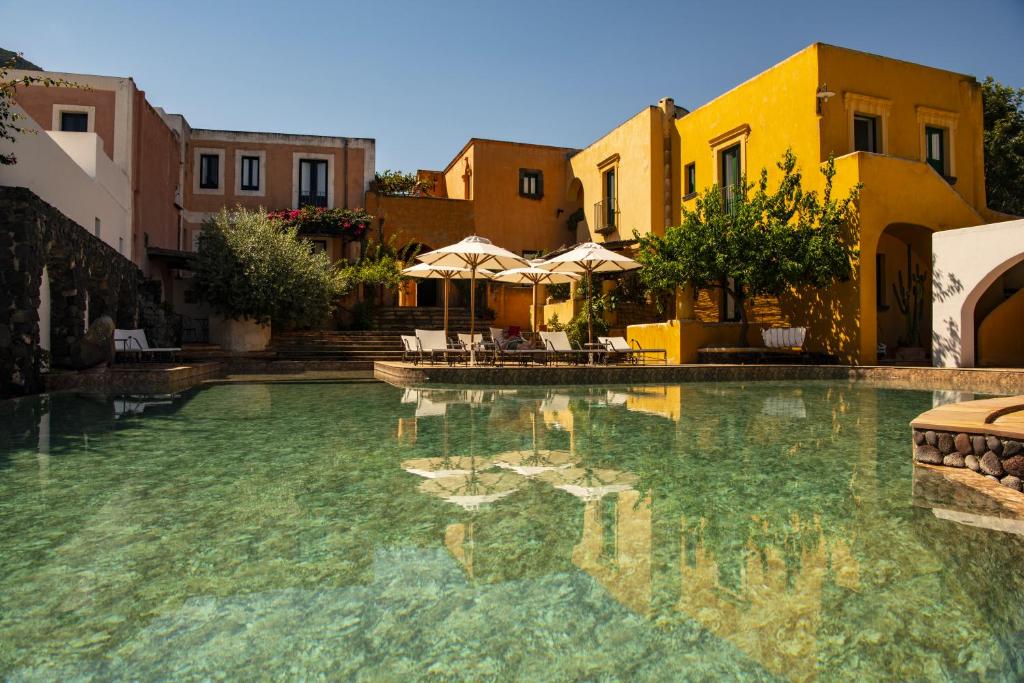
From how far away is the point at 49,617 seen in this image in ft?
7.75

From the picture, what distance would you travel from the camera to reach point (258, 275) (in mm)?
17359

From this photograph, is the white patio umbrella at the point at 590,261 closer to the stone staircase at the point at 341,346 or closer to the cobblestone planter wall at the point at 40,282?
the stone staircase at the point at 341,346

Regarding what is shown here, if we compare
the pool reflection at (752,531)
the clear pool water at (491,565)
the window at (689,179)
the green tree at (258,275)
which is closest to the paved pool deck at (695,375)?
the green tree at (258,275)

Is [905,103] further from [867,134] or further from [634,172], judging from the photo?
[634,172]

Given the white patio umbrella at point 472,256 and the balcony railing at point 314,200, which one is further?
the balcony railing at point 314,200

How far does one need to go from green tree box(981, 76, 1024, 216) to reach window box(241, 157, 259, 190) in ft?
86.0

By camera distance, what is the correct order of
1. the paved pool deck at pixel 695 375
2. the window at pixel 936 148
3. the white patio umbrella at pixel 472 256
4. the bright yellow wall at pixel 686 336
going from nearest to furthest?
the paved pool deck at pixel 695 375, the white patio umbrella at pixel 472 256, the bright yellow wall at pixel 686 336, the window at pixel 936 148

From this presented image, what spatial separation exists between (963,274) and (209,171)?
24.3 meters

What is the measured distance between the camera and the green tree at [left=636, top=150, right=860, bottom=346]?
581 inches

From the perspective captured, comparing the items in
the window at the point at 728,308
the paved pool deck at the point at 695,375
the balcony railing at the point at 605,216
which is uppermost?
the balcony railing at the point at 605,216

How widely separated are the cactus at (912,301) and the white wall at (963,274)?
Answer: 2486 millimetres

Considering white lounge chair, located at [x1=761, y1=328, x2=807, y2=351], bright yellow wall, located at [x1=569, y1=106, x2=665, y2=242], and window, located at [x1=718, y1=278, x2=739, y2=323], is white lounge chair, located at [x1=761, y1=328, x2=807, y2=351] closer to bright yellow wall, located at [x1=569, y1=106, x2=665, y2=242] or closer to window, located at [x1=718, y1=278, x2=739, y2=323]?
window, located at [x1=718, y1=278, x2=739, y2=323]

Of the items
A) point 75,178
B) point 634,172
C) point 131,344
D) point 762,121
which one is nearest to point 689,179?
point 634,172

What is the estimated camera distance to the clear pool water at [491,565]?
2139 millimetres
